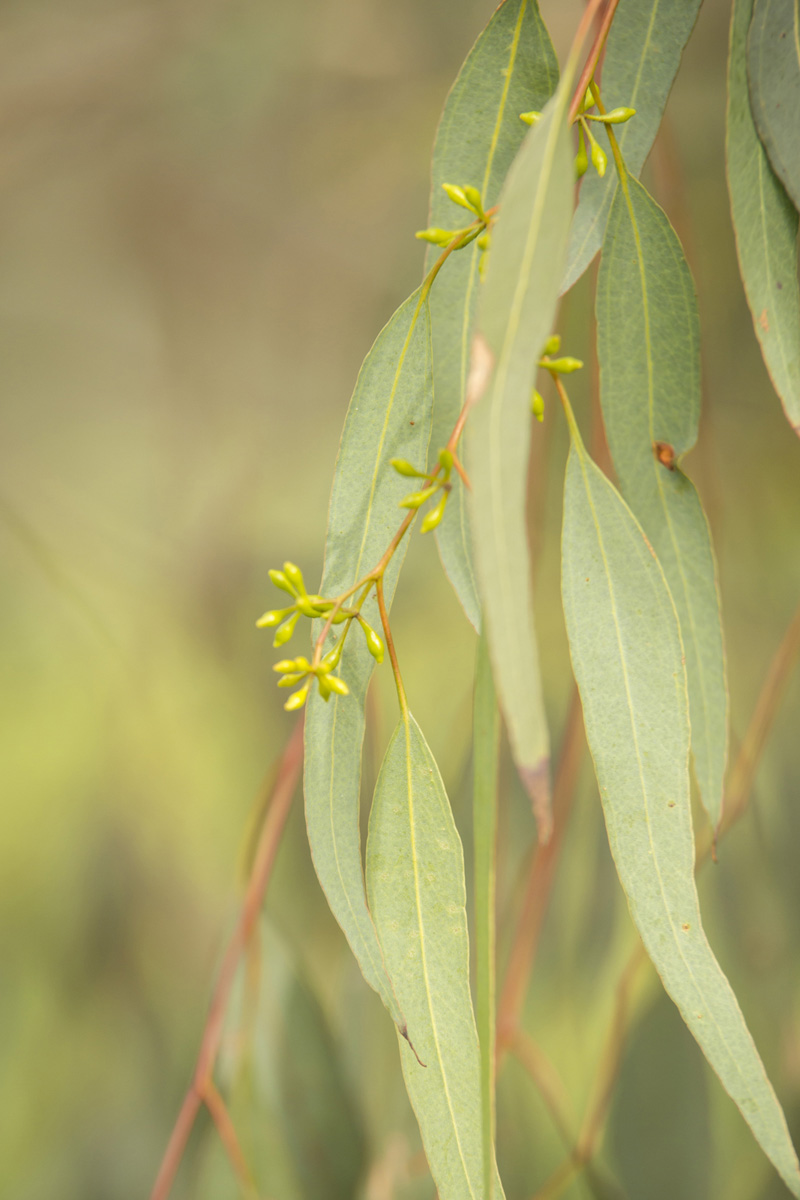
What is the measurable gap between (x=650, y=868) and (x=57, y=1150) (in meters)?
0.70

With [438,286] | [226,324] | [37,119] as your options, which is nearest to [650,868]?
[438,286]

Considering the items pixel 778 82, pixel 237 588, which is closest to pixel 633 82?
pixel 778 82

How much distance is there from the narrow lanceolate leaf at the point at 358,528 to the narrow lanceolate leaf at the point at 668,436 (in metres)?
0.10

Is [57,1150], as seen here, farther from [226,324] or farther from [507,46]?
[507,46]

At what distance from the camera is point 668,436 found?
38 cm

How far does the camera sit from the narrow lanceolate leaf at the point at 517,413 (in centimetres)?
19

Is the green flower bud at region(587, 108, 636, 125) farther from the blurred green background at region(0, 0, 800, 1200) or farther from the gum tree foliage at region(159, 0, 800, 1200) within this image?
the blurred green background at region(0, 0, 800, 1200)

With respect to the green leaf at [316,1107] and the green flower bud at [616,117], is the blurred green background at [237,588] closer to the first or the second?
the green leaf at [316,1107]

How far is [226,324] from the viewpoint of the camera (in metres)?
0.76

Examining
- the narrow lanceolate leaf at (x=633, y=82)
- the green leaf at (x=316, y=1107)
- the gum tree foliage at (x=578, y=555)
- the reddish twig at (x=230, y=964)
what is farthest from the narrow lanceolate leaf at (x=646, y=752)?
the green leaf at (x=316, y=1107)

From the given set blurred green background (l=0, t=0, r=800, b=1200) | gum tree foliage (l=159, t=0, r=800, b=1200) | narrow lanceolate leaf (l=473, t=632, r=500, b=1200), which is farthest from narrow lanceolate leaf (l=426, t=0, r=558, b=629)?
blurred green background (l=0, t=0, r=800, b=1200)

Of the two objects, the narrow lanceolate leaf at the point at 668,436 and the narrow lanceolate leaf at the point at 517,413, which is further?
the narrow lanceolate leaf at the point at 668,436

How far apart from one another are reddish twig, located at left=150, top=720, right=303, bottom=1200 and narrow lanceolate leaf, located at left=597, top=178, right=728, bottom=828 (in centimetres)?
35

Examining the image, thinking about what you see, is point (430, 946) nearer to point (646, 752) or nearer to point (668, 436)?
point (646, 752)
